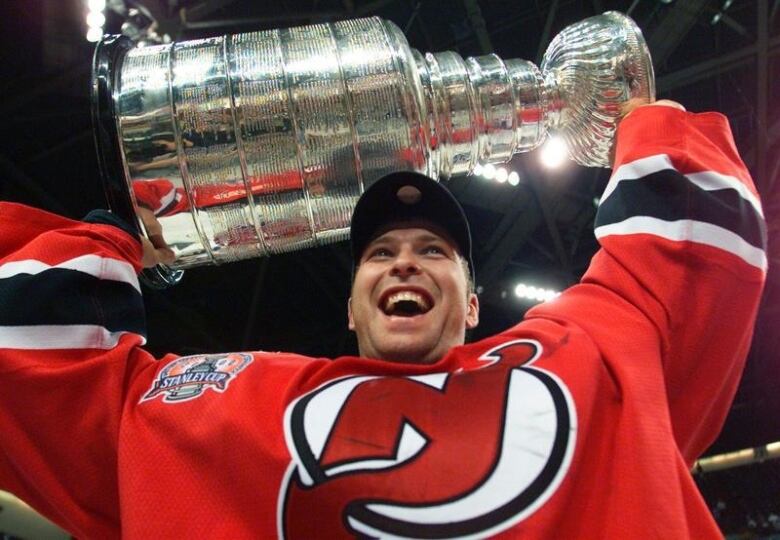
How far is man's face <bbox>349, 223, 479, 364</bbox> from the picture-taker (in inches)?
37.0

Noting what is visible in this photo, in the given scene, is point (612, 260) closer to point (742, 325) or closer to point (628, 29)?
point (742, 325)

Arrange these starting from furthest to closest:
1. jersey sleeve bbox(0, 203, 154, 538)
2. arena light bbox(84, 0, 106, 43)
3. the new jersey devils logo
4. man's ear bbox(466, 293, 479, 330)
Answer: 1. arena light bbox(84, 0, 106, 43)
2. man's ear bbox(466, 293, 479, 330)
3. jersey sleeve bbox(0, 203, 154, 538)
4. the new jersey devils logo

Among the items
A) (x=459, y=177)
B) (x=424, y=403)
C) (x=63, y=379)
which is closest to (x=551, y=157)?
(x=459, y=177)

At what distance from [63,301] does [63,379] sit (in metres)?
0.10

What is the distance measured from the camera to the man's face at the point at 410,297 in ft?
3.08

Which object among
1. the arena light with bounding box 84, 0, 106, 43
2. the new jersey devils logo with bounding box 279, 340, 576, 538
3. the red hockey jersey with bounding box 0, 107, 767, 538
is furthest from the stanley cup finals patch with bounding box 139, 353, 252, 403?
the arena light with bounding box 84, 0, 106, 43

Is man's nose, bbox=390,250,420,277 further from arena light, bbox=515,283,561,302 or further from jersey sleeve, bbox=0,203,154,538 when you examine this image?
arena light, bbox=515,283,561,302

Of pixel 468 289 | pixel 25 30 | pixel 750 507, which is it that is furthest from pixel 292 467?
pixel 750 507

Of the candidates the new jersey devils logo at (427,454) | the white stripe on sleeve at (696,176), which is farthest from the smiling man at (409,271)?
the white stripe on sleeve at (696,176)

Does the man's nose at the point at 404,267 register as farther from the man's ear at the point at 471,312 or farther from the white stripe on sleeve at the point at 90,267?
the white stripe on sleeve at the point at 90,267

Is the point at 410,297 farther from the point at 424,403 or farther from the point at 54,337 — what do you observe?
the point at 54,337

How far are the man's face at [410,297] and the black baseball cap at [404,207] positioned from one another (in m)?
0.01

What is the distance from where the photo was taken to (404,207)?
40.5 inches

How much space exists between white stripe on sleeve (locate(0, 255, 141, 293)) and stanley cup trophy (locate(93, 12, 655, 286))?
0.13 m
